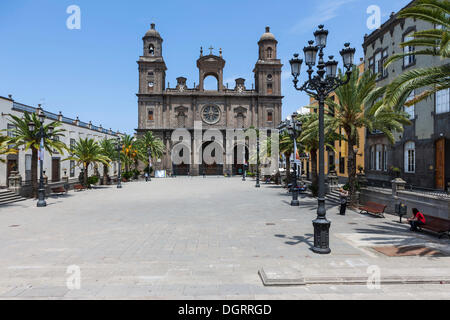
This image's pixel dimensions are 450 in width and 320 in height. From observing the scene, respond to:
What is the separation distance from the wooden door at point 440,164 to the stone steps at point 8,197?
31.1 meters

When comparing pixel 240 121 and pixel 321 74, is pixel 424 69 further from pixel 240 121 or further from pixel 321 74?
pixel 240 121

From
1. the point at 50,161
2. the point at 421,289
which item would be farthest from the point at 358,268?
the point at 50,161

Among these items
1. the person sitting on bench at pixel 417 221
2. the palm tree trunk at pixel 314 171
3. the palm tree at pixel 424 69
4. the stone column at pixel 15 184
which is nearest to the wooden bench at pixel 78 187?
the stone column at pixel 15 184

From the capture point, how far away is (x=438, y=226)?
1009 cm

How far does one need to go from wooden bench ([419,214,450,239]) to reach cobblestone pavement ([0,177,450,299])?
364 mm

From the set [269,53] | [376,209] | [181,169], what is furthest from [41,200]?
[269,53]

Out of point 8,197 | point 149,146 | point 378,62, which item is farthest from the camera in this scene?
point 149,146

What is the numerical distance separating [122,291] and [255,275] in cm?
308

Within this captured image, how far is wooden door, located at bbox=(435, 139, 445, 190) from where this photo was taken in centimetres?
1959

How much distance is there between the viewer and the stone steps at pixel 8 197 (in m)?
19.8

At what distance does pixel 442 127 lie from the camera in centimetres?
1939

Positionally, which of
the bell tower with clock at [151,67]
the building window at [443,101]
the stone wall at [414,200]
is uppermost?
the bell tower with clock at [151,67]

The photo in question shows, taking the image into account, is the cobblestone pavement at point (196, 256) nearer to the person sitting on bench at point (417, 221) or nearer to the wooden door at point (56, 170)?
the person sitting on bench at point (417, 221)

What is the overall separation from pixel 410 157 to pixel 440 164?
10.5ft
